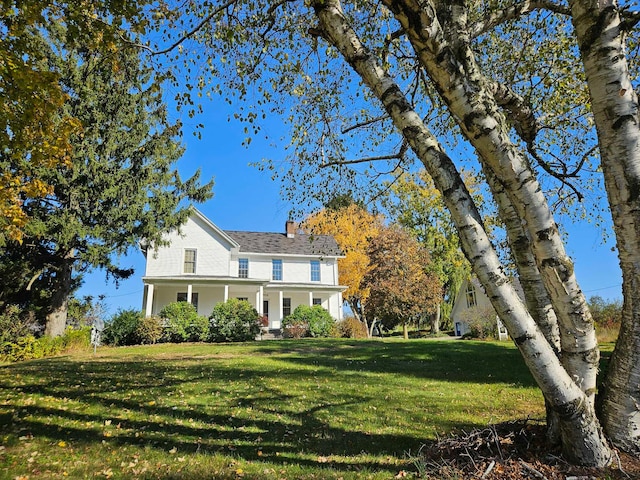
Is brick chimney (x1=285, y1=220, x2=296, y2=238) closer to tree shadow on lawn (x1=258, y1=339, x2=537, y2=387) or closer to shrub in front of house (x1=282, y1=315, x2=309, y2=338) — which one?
shrub in front of house (x1=282, y1=315, x2=309, y2=338)

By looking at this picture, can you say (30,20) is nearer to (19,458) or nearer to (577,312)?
(19,458)

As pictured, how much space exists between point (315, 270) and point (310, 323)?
6.59 meters

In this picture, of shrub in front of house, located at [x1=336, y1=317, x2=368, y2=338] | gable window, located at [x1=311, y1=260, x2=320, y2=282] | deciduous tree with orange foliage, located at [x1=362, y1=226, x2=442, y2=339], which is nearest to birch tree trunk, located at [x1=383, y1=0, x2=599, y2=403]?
shrub in front of house, located at [x1=336, y1=317, x2=368, y2=338]

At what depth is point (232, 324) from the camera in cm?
1973

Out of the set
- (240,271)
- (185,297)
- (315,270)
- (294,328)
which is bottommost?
(294,328)

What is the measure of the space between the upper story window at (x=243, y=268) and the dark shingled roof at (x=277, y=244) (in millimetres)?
766

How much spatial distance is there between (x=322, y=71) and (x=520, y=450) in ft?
18.3

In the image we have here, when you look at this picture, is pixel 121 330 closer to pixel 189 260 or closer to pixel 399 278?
pixel 189 260

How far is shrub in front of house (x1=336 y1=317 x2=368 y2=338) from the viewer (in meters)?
24.1

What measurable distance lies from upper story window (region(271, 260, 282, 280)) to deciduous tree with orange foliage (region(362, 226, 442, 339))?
6945mm

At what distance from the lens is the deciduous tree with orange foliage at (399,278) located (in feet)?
91.4

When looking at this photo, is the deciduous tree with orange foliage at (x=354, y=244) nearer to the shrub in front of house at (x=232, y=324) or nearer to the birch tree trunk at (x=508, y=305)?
the shrub in front of house at (x=232, y=324)

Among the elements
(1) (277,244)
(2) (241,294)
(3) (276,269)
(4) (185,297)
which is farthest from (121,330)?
(1) (277,244)

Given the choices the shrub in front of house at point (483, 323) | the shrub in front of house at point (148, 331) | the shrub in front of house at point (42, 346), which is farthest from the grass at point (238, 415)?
the shrub in front of house at point (483, 323)
